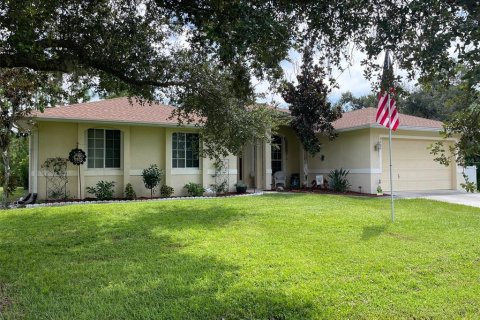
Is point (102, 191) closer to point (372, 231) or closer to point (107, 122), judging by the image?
point (107, 122)

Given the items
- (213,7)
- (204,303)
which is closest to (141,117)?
(213,7)

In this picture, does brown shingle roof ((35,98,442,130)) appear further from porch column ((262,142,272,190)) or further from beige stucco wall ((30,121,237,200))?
porch column ((262,142,272,190))

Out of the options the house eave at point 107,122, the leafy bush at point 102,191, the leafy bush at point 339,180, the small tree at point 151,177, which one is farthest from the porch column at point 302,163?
the leafy bush at point 102,191

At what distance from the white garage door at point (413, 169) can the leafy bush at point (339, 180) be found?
1.58 metres

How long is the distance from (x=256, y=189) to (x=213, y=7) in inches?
547

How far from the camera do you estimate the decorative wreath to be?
1402 centimetres

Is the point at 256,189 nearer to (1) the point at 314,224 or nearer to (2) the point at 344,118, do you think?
(2) the point at 344,118

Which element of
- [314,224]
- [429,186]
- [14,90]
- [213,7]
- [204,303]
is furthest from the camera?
[429,186]

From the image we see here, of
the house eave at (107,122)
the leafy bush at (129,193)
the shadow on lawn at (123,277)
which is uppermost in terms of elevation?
the house eave at (107,122)

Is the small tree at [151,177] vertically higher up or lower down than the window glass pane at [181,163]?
lower down

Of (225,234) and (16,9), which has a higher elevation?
(16,9)

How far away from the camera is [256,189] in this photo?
18547mm

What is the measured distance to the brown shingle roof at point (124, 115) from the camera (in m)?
14.1

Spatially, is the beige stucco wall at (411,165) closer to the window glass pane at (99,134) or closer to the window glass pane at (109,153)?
the window glass pane at (109,153)
